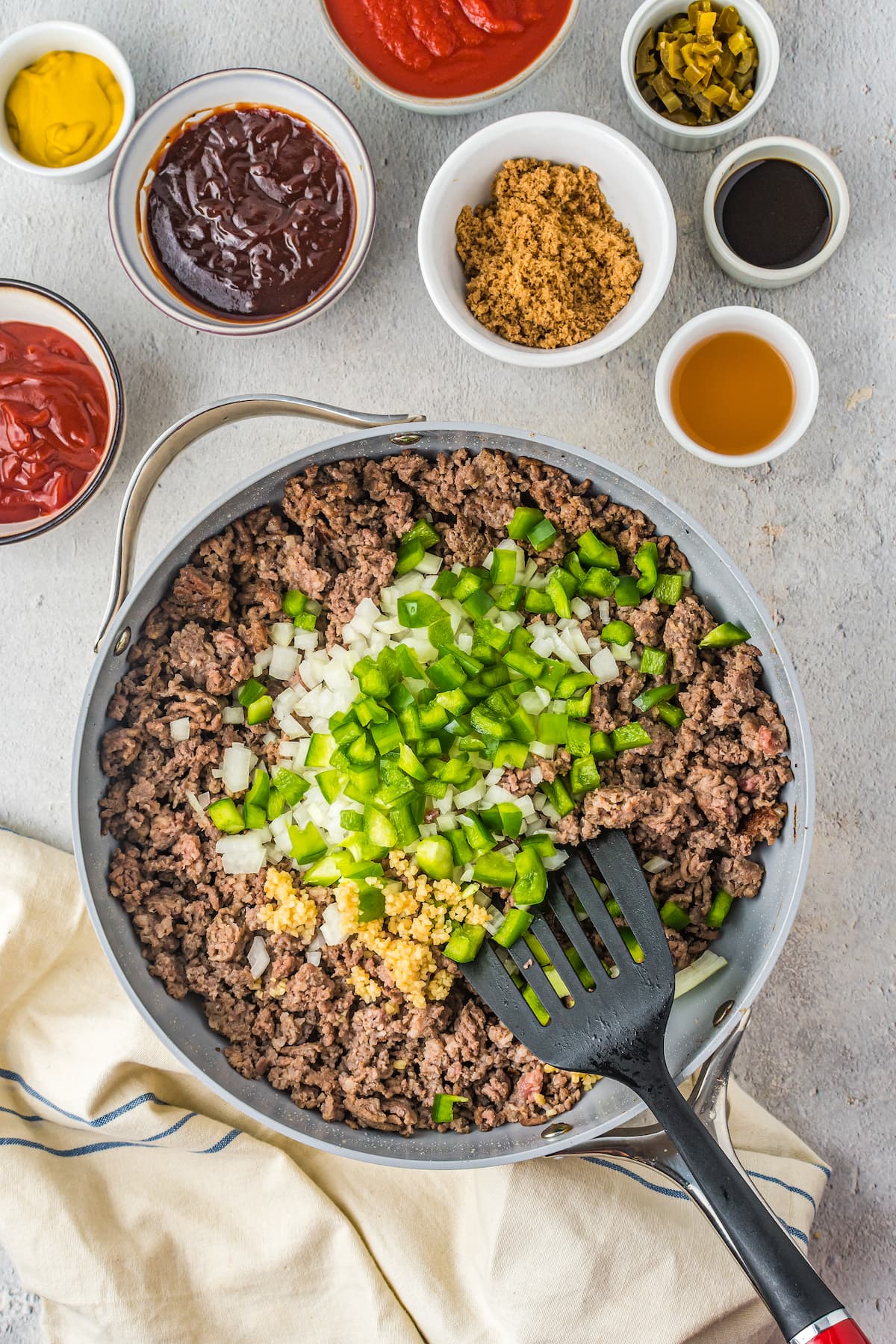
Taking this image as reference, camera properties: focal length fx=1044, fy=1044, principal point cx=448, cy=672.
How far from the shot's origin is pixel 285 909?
6.64ft

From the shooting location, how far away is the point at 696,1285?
7.27 feet

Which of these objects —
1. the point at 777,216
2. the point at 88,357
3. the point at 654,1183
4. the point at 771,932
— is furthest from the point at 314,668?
the point at 777,216

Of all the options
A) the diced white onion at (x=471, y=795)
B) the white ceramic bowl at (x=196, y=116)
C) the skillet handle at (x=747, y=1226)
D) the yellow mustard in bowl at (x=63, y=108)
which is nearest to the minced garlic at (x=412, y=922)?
the diced white onion at (x=471, y=795)

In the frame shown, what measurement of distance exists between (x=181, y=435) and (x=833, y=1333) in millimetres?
1897

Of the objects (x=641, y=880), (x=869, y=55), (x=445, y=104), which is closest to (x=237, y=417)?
(x=445, y=104)

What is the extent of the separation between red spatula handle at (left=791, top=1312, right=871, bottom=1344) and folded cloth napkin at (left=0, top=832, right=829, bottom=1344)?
0.66 metres

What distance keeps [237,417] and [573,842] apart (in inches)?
42.7

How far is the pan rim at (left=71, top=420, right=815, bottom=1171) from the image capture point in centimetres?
192

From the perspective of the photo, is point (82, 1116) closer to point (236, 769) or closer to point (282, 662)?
point (236, 769)

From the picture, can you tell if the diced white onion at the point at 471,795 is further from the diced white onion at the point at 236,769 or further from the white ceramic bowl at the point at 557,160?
the white ceramic bowl at the point at 557,160

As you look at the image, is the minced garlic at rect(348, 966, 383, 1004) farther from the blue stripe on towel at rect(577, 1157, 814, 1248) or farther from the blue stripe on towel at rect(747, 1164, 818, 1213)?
the blue stripe on towel at rect(747, 1164, 818, 1213)

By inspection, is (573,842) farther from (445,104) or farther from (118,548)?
(445,104)

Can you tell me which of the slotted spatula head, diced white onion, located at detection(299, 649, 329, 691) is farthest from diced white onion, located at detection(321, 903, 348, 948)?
diced white onion, located at detection(299, 649, 329, 691)

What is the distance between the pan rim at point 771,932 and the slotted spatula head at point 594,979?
0.11 metres
